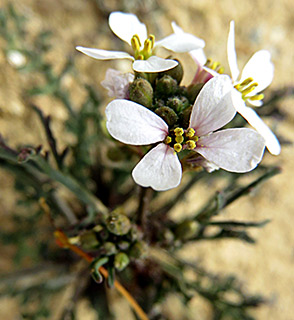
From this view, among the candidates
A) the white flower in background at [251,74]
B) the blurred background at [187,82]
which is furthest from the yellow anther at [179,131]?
the blurred background at [187,82]

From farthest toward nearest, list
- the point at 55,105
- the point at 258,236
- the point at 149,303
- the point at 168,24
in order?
the point at 168,24
the point at 258,236
the point at 55,105
the point at 149,303

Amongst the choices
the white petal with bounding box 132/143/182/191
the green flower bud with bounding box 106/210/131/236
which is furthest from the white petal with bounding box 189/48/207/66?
the green flower bud with bounding box 106/210/131/236

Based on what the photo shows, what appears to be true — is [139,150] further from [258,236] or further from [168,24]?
[168,24]

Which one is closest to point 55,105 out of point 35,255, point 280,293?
point 35,255

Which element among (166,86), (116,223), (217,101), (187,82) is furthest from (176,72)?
(187,82)

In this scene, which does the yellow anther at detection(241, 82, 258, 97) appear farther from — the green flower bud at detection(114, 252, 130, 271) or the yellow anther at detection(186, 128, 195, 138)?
the green flower bud at detection(114, 252, 130, 271)

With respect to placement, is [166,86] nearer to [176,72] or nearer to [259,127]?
[176,72]
